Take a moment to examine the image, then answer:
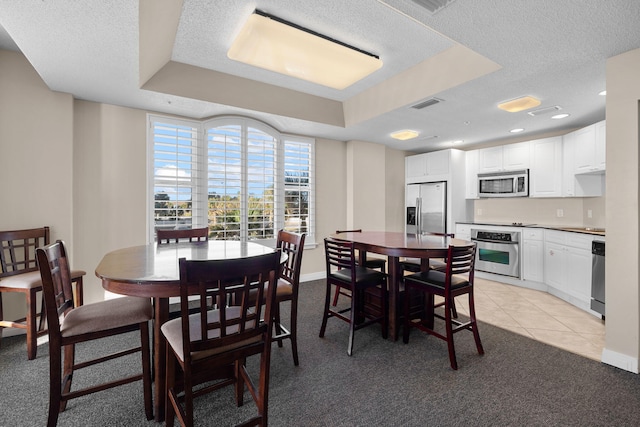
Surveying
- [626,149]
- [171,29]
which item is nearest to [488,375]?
[626,149]

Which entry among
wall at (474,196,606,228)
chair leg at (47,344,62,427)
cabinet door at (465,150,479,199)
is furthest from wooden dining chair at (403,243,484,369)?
cabinet door at (465,150,479,199)

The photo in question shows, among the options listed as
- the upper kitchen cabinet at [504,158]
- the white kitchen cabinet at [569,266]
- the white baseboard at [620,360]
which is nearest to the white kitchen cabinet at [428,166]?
the upper kitchen cabinet at [504,158]

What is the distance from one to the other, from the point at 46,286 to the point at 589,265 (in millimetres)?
4891

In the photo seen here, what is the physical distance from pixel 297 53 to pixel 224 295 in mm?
2535

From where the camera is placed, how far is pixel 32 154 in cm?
297

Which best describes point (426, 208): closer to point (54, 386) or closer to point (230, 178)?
point (230, 178)

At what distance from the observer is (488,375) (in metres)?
2.15

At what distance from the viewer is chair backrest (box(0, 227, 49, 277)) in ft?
8.76

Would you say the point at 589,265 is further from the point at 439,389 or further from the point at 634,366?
the point at 439,389

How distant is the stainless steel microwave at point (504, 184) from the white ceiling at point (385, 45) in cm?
105

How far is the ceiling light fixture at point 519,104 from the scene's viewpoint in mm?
3365

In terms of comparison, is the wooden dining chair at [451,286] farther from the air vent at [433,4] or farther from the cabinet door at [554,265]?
the cabinet door at [554,265]

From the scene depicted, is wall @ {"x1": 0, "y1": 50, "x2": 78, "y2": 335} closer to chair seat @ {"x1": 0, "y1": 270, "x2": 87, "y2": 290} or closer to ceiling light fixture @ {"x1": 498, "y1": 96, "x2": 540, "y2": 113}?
chair seat @ {"x1": 0, "y1": 270, "x2": 87, "y2": 290}

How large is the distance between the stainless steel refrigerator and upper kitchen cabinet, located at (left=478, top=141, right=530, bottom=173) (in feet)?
2.46
